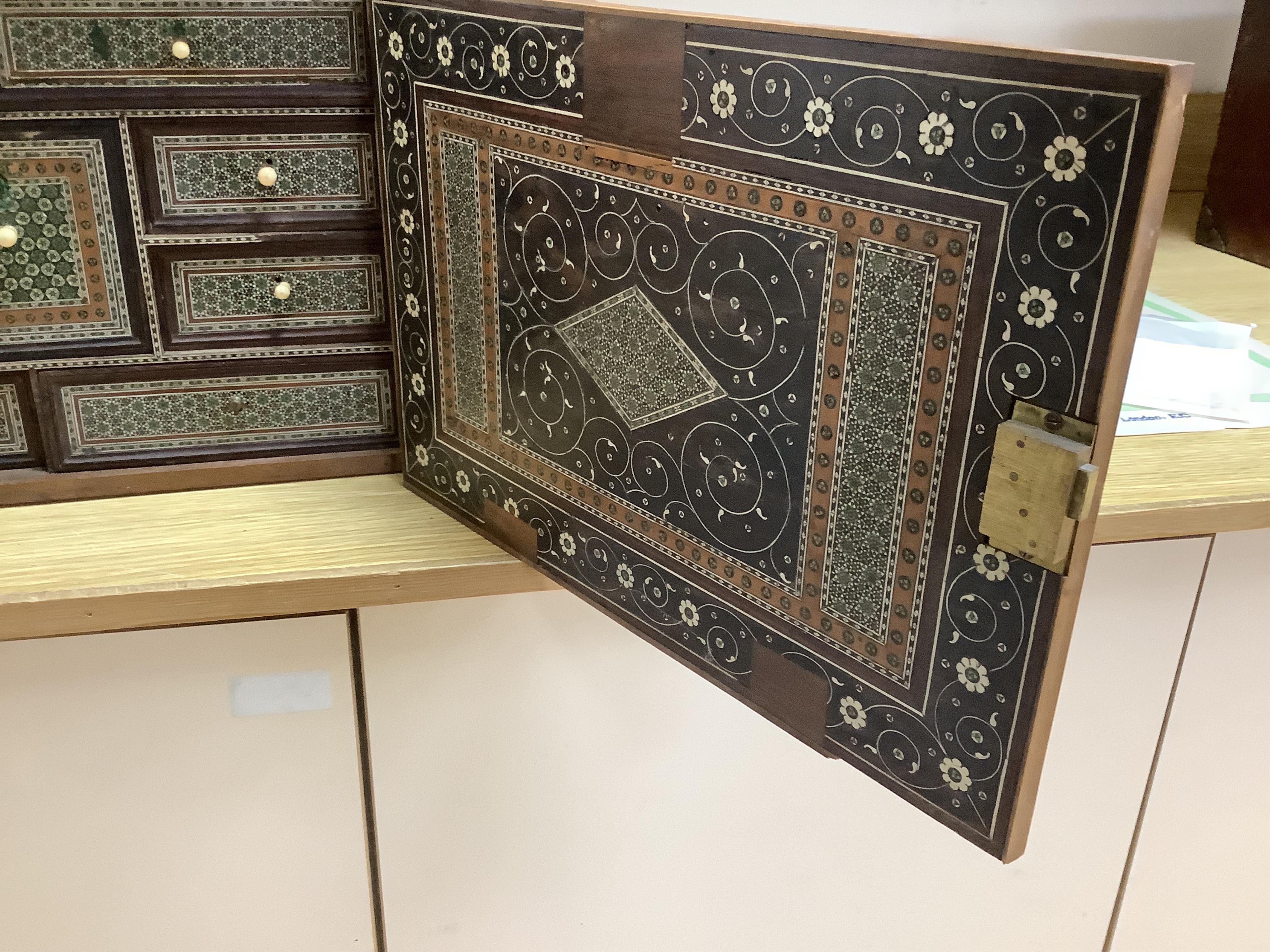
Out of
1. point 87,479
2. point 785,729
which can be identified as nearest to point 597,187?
point 785,729

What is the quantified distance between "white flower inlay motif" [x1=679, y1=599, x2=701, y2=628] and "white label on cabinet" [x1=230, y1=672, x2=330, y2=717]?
0.96 ft

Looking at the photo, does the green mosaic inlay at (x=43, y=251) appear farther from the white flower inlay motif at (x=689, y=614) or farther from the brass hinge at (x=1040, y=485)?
the brass hinge at (x=1040, y=485)

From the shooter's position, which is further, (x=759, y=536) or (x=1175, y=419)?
(x=1175, y=419)

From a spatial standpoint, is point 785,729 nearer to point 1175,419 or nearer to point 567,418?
point 567,418

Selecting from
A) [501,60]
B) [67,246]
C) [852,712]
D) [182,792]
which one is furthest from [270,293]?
[852,712]

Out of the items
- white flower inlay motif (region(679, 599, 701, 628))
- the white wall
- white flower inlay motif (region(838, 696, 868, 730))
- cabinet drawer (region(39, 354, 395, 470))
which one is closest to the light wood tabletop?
cabinet drawer (region(39, 354, 395, 470))

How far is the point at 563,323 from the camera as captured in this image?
0.63m

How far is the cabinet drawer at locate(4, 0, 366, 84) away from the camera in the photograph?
26.0 inches

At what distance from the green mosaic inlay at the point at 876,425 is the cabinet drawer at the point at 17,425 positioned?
0.57 m

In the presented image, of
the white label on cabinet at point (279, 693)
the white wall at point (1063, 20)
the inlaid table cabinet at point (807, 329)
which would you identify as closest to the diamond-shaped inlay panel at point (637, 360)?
the inlaid table cabinet at point (807, 329)

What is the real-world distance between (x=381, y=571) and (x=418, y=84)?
311 millimetres

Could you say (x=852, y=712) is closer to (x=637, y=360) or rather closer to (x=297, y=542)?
(x=637, y=360)

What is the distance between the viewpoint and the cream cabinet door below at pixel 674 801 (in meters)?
0.81

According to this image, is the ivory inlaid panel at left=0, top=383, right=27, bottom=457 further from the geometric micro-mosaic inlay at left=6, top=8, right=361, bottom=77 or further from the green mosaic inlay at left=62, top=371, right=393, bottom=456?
the geometric micro-mosaic inlay at left=6, top=8, right=361, bottom=77
